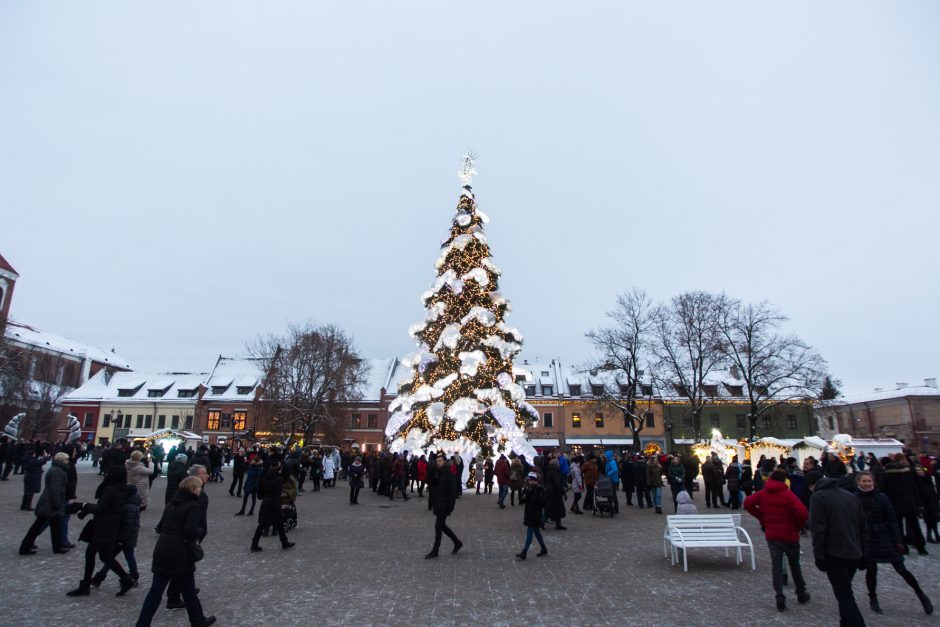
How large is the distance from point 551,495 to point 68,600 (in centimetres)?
913

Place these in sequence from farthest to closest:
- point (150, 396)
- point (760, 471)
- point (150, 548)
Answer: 1. point (150, 396)
2. point (760, 471)
3. point (150, 548)

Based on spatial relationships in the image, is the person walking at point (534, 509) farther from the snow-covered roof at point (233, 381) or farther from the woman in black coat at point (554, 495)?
the snow-covered roof at point (233, 381)

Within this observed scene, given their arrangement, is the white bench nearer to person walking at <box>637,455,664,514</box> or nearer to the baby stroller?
the baby stroller

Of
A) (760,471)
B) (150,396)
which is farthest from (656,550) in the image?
(150,396)

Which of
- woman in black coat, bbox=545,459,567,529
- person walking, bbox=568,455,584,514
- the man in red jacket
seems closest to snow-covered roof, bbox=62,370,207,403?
person walking, bbox=568,455,584,514

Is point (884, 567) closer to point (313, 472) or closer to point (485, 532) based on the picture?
point (485, 532)

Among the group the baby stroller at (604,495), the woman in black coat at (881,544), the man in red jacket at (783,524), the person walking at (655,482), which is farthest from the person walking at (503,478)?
the woman in black coat at (881,544)

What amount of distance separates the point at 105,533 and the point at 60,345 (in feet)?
296

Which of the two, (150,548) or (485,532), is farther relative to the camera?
(485,532)

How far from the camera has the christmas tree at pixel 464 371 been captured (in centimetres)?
2292

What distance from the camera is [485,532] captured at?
12797 mm

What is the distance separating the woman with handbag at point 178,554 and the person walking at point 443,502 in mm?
4480

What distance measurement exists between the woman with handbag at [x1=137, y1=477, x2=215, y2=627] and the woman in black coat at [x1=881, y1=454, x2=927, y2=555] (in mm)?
11554

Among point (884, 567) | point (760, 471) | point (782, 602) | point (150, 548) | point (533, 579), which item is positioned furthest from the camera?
point (760, 471)
